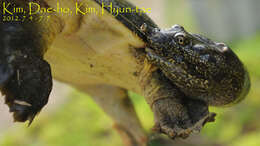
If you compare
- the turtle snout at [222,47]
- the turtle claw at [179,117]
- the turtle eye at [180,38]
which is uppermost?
the turtle snout at [222,47]

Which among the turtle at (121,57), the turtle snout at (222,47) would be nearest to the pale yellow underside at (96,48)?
the turtle at (121,57)

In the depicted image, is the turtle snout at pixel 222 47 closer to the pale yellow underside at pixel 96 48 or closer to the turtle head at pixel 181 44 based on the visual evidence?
the turtle head at pixel 181 44

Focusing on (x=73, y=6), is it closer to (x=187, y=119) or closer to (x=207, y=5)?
(x=187, y=119)

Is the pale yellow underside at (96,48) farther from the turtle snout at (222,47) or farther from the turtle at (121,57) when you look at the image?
the turtle snout at (222,47)

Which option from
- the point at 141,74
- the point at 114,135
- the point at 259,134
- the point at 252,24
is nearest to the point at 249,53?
the point at 259,134

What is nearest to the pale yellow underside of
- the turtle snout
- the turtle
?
the turtle

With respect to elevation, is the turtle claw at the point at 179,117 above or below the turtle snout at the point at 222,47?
below

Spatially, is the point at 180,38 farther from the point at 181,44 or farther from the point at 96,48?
the point at 96,48

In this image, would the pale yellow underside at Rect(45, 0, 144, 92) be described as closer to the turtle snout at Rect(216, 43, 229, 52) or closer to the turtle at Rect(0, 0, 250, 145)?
the turtle at Rect(0, 0, 250, 145)
